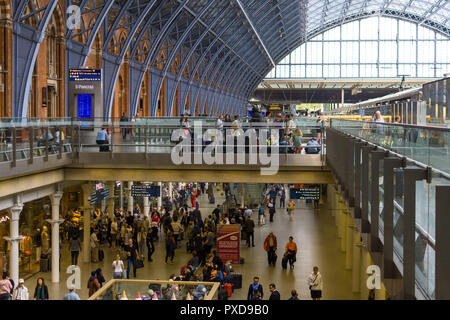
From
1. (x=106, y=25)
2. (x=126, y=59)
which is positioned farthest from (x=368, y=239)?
(x=126, y=59)

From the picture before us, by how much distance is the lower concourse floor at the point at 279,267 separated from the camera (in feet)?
64.6

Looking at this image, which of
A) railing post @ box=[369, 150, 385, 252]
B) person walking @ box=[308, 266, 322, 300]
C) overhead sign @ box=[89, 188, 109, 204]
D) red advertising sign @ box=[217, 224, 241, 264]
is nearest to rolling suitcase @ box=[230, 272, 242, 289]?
red advertising sign @ box=[217, 224, 241, 264]

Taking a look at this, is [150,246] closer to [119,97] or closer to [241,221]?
[241,221]

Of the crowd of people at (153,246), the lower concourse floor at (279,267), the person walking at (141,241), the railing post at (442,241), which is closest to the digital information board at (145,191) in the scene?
the crowd of people at (153,246)

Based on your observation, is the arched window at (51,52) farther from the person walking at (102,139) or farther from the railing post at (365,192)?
the railing post at (365,192)

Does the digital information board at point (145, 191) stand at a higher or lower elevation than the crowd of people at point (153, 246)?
higher

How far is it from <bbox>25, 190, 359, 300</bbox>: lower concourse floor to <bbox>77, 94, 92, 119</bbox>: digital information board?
19.9ft

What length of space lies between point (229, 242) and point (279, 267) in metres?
2.15

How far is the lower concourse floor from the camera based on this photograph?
1970cm

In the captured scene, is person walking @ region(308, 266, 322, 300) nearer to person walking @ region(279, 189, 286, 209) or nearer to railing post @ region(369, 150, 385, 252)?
railing post @ region(369, 150, 385, 252)

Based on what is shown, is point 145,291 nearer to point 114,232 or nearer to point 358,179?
point 358,179

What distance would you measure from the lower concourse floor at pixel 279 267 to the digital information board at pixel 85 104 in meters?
6.06

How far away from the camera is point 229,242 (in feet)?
76.8

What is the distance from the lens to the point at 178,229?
84.2 ft
